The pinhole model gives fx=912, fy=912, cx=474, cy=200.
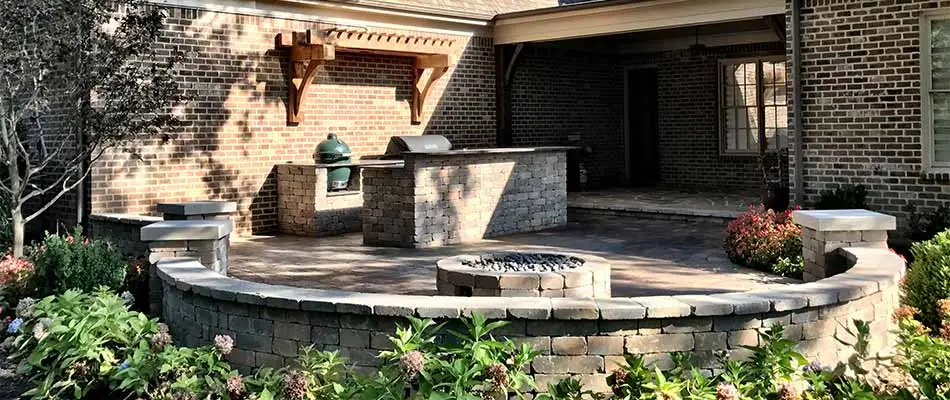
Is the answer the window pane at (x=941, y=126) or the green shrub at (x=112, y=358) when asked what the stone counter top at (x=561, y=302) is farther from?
the window pane at (x=941, y=126)

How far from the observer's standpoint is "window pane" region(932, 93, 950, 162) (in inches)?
379

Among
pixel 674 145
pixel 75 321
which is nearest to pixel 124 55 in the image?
pixel 75 321

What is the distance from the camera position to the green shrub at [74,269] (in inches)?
276

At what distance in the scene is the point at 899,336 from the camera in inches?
212

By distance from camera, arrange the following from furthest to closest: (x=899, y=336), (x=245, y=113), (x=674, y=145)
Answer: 1. (x=674, y=145)
2. (x=245, y=113)
3. (x=899, y=336)

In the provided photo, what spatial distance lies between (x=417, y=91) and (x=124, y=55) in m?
5.36

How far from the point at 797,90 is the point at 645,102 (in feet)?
23.9

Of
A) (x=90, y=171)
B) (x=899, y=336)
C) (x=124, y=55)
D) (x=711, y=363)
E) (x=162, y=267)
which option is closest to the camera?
(x=711, y=363)

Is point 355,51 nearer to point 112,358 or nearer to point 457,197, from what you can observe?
point 457,197

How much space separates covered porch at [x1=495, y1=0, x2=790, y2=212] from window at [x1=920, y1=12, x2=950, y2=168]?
360 centimetres

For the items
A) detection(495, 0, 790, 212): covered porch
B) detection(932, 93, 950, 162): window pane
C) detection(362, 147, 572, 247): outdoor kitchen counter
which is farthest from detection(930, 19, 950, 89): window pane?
detection(362, 147, 572, 247): outdoor kitchen counter

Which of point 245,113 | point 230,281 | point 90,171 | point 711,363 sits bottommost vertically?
point 711,363

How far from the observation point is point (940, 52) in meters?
9.58

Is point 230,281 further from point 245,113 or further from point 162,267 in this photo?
point 245,113
